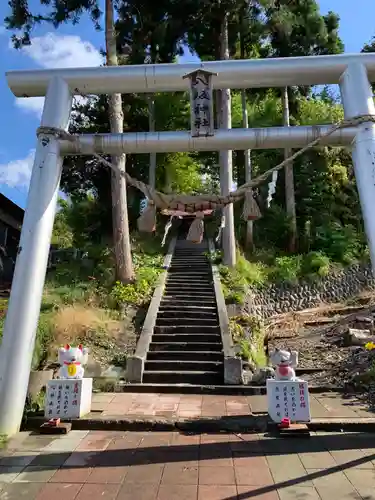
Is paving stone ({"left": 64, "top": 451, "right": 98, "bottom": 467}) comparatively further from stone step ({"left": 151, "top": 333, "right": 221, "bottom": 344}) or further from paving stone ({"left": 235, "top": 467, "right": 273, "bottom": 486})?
stone step ({"left": 151, "top": 333, "right": 221, "bottom": 344})

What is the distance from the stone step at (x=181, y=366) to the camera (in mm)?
8594

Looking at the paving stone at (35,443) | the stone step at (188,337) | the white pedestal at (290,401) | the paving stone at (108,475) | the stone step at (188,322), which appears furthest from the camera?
the stone step at (188,322)

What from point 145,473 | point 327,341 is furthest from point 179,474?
point 327,341

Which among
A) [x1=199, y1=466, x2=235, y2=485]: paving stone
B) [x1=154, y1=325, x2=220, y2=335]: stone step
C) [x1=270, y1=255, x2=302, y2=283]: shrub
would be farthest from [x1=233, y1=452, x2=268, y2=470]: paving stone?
[x1=270, y1=255, x2=302, y2=283]: shrub

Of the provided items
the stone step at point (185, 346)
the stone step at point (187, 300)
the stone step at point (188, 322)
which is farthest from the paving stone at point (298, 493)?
the stone step at point (187, 300)

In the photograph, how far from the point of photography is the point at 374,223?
17.2 feet

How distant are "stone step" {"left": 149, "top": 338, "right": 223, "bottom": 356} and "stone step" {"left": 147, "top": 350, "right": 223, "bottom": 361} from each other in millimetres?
212

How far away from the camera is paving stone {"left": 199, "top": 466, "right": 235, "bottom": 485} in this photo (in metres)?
4.04

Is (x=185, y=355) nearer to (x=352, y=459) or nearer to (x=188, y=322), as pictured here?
(x=188, y=322)

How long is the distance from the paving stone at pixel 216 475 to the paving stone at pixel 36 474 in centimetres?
148

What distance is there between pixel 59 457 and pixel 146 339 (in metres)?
4.82

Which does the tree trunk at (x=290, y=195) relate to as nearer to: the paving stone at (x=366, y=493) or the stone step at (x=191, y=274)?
the stone step at (x=191, y=274)

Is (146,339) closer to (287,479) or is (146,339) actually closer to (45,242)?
(45,242)

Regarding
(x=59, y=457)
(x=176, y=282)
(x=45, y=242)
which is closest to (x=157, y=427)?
(x=59, y=457)
